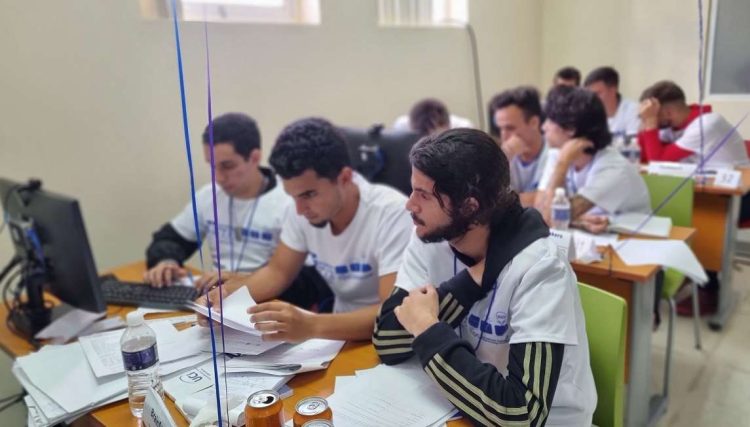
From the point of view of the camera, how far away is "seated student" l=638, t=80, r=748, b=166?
4.74ft

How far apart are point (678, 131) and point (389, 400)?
1.31m

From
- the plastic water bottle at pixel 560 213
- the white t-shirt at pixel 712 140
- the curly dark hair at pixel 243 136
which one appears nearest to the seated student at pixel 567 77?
the white t-shirt at pixel 712 140

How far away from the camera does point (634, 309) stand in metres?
1.70

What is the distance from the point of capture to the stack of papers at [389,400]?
3.20ft

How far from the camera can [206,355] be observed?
1184 mm

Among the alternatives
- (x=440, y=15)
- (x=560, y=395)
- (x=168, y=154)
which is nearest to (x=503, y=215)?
(x=560, y=395)

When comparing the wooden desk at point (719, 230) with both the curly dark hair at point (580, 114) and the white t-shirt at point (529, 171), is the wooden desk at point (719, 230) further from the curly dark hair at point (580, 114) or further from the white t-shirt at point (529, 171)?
the white t-shirt at point (529, 171)

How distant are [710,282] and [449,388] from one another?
128 cm

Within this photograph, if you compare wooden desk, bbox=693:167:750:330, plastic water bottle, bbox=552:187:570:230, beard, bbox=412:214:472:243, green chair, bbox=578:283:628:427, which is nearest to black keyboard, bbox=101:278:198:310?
beard, bbox=412:214:472:243

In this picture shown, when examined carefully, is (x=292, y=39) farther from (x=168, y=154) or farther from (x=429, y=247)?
(x=429, y=247)

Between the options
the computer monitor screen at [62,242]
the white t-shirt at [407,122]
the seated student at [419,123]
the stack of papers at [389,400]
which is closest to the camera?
the stack of papers at [389,400]

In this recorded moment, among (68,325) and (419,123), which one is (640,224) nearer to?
(419,123)

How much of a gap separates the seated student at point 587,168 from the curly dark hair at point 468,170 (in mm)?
1098

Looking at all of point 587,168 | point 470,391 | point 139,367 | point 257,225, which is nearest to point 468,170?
point 470,391
